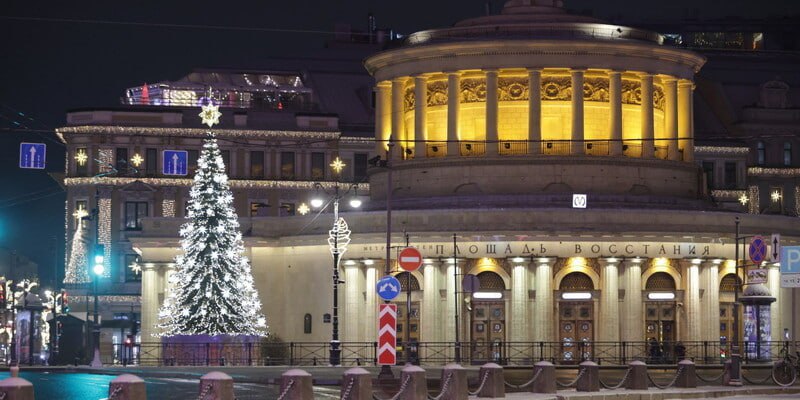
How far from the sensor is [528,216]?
92.6m

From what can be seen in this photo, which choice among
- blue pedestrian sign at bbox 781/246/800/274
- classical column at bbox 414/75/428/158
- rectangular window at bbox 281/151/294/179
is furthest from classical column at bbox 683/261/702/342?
rectangular window at bbox 281/151/294/179

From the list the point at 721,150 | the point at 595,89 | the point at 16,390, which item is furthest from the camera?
the point at 721,150

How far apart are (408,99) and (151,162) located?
31097mm

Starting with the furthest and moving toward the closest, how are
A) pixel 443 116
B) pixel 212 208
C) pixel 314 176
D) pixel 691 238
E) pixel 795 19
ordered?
pixel 795 19
pixel 314 176
pixel 443 116
pixel 691 238
pixel 212 208

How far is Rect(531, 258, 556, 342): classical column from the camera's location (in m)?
92.6

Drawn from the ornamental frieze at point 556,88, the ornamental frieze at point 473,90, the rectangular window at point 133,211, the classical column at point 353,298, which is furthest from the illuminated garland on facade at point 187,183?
the classical column at point 353,298

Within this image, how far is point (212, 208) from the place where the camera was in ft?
286

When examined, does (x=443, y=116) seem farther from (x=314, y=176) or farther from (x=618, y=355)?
(x=314, y=176)

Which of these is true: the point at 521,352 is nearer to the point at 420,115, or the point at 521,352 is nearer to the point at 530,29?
the point at 420,115

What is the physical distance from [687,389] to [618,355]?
31007 mm

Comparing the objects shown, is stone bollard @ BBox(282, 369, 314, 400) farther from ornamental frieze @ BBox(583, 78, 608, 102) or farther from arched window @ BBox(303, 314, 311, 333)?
ornamental frieze @ BBox(583, 78, 608, 102)

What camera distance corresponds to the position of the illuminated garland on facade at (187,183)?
129375 millimetres

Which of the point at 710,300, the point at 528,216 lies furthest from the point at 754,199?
the point at 528,216

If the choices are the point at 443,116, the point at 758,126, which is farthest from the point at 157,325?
the point at 758,126
